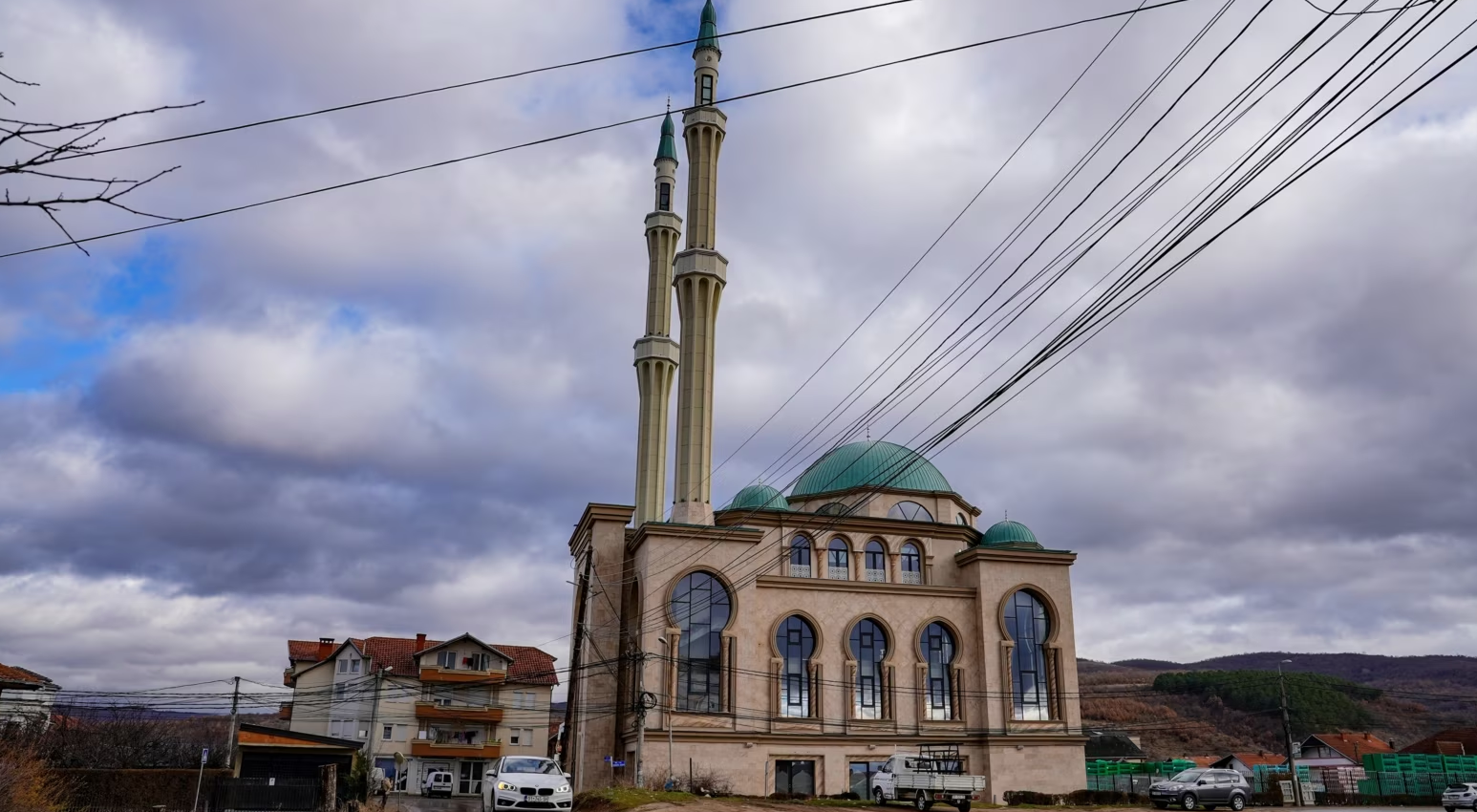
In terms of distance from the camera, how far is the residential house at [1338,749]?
80625 millimetres

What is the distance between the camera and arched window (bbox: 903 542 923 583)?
167 feet

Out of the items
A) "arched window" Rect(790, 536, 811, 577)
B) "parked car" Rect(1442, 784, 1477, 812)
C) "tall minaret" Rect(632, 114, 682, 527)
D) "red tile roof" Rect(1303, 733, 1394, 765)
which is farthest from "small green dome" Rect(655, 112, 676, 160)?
"red tile roof" Rect(1303, 733, 1394, 765)

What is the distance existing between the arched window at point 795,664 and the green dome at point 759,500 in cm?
656

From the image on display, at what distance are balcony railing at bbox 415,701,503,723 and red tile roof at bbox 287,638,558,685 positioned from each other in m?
2.19

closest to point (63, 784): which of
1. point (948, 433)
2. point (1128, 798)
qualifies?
point (948, 433)

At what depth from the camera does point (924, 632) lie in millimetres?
48938

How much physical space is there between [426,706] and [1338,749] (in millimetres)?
70052

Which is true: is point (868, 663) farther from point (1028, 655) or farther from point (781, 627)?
point (1028, 655)

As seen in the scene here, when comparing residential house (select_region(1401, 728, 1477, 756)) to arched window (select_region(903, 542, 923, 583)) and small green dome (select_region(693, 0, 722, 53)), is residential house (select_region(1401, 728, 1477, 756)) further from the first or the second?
small green dome (select_region(693, 0, 722, 53))

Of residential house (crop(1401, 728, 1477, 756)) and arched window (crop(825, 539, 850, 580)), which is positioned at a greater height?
arched window (crop(825, 539, 850, 580))

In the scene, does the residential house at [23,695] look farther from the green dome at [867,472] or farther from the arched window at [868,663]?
the green dome at [867,472]

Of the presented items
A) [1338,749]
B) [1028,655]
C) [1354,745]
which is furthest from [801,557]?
[1338,749]

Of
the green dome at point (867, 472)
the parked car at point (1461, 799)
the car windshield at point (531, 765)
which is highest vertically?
the green dome at point (867, 472)

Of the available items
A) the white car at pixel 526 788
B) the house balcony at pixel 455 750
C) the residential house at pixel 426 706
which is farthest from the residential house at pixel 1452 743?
the white car at pixel 526 788
